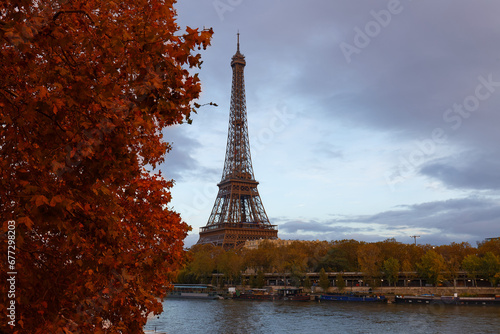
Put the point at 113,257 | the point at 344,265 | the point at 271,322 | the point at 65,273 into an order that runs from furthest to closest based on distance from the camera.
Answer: the point at 344,265 → the point at 271,322 → the point at 65,273 → the point at 113,257

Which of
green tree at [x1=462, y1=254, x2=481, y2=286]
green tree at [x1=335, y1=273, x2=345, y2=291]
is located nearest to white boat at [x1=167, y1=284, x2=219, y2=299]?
green tree at [x1=335, y1=273, x2=345, y2=291]

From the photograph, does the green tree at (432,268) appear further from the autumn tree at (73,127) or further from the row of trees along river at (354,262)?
the autumn tree at (73,127)

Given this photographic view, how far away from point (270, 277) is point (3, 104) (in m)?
122

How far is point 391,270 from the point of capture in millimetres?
93875

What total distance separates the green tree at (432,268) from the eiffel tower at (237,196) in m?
52.4

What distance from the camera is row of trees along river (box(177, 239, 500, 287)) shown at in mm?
91100

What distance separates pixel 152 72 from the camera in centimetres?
594

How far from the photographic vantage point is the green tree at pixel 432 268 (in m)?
89.9

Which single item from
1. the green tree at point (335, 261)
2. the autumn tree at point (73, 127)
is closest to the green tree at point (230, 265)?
the green tree at point (335, 261)

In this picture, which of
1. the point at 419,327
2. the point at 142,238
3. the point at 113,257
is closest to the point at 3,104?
the point at 113,257

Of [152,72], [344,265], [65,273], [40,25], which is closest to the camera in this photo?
[40,25]

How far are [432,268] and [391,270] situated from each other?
27.4ft

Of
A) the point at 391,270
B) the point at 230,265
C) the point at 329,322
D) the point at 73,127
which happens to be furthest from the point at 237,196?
the point at 73,127

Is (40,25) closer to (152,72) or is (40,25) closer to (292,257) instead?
(152,72)
